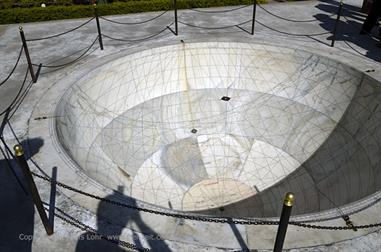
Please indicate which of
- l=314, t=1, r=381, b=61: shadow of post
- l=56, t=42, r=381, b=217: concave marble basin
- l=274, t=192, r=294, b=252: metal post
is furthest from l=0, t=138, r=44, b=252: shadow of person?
l=314, t=1, r=381, b=61: shadow of post

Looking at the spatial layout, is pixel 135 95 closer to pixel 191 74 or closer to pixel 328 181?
pixel 191 74

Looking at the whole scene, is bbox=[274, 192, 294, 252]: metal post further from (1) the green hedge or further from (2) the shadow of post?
(1) the green hedge

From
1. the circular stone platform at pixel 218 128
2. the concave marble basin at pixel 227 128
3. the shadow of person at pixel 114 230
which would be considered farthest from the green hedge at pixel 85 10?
the shadow of person at pixel 114 230

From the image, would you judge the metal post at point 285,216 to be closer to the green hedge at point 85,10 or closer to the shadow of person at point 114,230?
the shadow of person at point 114,230

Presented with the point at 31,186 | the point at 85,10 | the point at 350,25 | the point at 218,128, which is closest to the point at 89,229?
the point at 31,186

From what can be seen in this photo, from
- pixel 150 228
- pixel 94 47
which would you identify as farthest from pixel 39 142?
pixel 94 47

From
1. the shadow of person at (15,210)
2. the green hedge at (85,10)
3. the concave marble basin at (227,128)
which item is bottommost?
the concave marble basin at (227,128)
